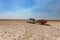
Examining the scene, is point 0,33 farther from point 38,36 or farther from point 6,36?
point 38,36

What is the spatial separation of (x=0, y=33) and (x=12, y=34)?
0.45m

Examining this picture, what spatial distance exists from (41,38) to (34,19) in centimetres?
368

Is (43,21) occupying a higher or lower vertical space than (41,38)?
higher

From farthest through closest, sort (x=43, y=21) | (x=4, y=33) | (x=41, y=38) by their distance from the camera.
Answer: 1. (x=43, y=21)
2. (x=4, y=33)
3. (x=41, y=38)

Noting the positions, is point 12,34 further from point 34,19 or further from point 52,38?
point 34,19

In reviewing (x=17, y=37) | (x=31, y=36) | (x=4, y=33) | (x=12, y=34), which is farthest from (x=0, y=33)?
(x=31, y=36)

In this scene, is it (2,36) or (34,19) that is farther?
(34,19)

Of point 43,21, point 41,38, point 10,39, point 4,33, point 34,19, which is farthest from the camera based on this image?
point 34,19

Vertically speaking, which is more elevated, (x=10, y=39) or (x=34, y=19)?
(x=34, y=19)

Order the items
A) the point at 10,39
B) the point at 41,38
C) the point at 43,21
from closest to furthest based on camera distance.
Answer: the point at 10,39 → the point at 41,38 → the point at 43,21

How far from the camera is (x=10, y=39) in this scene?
405 centimetres

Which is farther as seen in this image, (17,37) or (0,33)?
(0,33)

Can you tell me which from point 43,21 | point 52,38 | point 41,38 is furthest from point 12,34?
point 43,21

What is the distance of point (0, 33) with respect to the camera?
4582 millimetres
